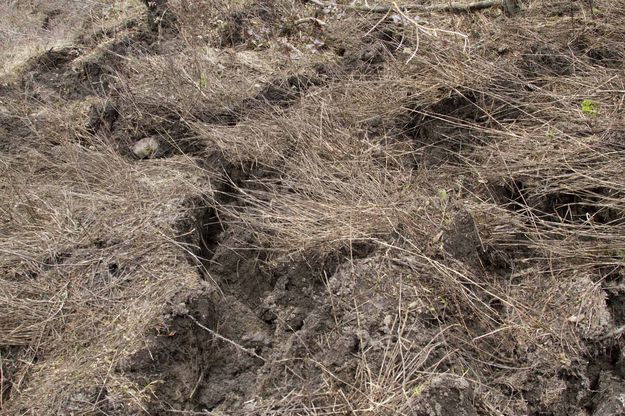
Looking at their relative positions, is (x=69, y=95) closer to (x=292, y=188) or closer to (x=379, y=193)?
(x=292, y=188)

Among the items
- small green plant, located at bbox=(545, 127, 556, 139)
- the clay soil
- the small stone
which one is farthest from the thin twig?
the small stone

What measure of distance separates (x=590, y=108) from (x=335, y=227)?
5.53 ft

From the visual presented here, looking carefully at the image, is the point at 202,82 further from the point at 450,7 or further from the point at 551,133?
the point at 551,133

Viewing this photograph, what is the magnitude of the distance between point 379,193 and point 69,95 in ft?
10.6

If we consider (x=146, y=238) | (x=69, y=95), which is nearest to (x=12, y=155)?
(x=69, y=95)

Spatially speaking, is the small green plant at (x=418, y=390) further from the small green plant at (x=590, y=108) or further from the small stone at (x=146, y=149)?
the small stone at (x=146, y=149)

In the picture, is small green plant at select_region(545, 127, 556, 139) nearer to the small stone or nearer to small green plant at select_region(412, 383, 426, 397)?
small green plant at select_region(412, 383, 426, 397)

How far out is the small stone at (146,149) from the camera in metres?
4.24

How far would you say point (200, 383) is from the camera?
2.71 meters

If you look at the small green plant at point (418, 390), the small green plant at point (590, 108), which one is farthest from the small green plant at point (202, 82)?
the small green plant at point (418, 390)

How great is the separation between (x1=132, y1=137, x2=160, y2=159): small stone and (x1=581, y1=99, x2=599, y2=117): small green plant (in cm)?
276

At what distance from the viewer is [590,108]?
3463 mm

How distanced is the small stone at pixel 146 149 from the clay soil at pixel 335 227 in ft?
0.03

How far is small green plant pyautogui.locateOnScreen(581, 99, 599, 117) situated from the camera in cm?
344
